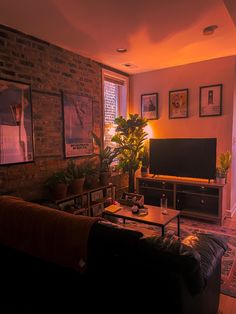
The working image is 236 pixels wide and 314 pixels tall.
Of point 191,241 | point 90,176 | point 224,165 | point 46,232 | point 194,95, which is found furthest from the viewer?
point 194,95

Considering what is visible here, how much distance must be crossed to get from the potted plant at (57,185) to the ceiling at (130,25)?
1805mm

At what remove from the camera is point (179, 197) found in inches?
159

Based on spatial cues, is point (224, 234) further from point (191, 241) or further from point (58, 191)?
point (58, 191)

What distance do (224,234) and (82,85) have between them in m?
3.08

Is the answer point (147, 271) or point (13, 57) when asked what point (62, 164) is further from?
point (147, 271)

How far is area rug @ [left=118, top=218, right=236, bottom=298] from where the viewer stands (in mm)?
2234

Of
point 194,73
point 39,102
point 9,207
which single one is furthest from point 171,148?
point 9,207

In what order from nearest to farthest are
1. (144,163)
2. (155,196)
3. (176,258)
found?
(176,258), (155,196), (144,163)

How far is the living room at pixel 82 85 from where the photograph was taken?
2.74 m

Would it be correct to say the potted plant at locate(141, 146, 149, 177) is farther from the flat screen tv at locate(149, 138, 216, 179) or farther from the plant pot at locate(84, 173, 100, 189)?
the plant pot at locate(84, 173, 100, 189)

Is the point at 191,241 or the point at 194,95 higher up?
the point at 194,95

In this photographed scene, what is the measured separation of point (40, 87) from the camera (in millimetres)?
3080

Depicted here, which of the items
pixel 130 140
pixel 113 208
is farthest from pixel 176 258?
pixel 130 140

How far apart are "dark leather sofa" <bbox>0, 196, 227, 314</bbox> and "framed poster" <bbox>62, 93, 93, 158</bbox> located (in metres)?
2.03
